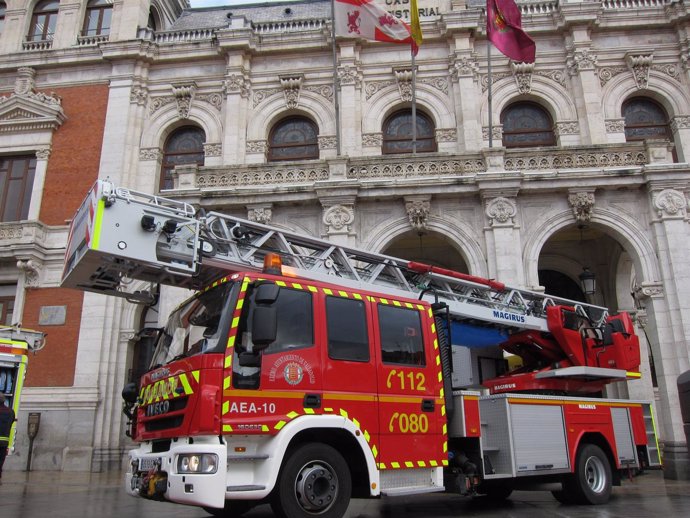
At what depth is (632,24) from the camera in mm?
20453

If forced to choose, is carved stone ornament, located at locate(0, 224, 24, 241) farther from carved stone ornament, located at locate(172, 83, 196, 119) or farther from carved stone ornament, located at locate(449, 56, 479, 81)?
carved stone ornament, located at locate(449, 56, 479, 81)

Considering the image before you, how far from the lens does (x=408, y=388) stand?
730cm

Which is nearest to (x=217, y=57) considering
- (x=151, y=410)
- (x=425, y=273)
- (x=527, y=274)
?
(x=527, y=274)

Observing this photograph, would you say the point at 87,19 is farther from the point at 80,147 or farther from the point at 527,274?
the point at 527,274

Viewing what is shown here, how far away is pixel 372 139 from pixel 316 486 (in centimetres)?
1561

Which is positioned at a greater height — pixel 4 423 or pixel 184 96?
pixel 184 96

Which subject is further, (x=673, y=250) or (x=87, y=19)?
(x=87, y=19)

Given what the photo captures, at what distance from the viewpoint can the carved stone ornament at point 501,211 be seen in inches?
657

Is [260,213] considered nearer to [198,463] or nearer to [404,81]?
[404,81]

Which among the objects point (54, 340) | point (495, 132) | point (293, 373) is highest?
point (495, 132)

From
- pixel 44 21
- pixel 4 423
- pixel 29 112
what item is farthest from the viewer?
pixel 44 21

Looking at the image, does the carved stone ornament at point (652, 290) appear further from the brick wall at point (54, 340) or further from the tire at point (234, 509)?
the brick wall at point (54, 340)

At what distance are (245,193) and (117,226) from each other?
10.7 m

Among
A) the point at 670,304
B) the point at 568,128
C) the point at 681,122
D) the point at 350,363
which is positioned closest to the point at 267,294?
Answer: the point at 350,363
